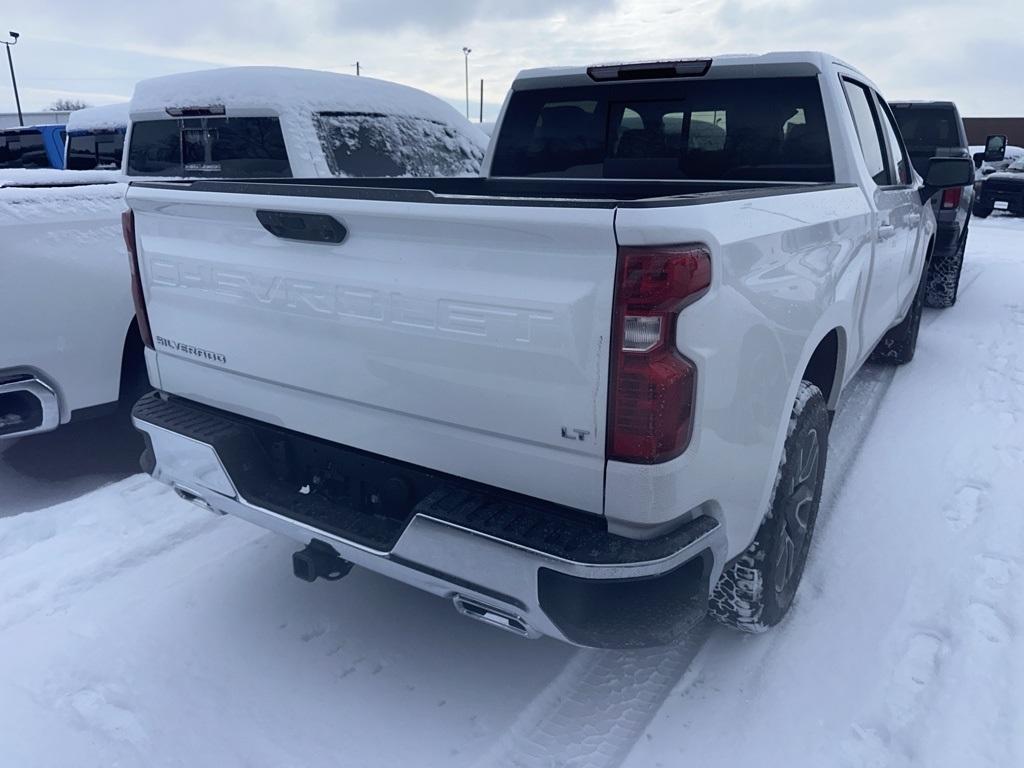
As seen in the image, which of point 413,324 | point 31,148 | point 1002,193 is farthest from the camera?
point 1002,193

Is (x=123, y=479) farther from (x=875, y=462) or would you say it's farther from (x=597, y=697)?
(x=875, y=462)

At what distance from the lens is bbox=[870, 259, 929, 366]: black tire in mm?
5965

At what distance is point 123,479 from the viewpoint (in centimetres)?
428

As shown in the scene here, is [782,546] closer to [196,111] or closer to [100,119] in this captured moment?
[196,111]

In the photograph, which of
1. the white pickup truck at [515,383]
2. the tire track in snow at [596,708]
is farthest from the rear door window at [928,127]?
the tire track in snow at [596,708]

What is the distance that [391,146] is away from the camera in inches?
233

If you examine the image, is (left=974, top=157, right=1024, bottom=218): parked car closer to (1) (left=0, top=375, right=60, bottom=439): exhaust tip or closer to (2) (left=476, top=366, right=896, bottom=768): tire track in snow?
(2) (left=476, top=366, right=896, bottom=768): tire track in snow

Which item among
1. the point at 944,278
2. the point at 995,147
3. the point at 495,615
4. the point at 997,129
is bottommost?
the point at 997,129

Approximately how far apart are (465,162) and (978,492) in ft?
14.5

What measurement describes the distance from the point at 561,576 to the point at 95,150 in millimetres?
9842

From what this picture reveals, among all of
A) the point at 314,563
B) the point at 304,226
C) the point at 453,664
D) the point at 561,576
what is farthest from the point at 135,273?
the point at 561,576

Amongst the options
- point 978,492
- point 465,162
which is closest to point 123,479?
point 465,162

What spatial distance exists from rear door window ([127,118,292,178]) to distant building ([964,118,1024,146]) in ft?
148

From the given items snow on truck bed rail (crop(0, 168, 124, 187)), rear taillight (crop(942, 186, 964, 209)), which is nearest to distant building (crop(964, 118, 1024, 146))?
rear taillight (crop(942, 186, 964, 209))
